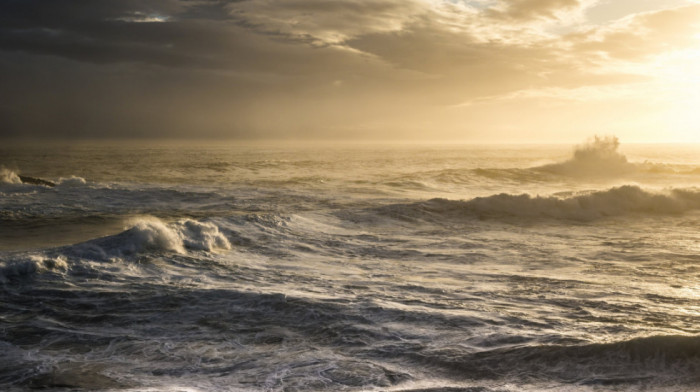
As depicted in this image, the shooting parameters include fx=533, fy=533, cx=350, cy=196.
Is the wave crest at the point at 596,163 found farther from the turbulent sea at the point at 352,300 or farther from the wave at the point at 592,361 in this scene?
the wave at the point at 592,361

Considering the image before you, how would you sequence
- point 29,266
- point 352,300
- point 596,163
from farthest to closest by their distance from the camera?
1. point 596,163
2. point 29,266
3. point 352,300

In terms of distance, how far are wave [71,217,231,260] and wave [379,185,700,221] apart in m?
7.94

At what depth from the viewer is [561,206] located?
2169cm

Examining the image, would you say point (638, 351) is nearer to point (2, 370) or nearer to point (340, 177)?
point (2, 370)

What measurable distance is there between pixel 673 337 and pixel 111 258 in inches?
405

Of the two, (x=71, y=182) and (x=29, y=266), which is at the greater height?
(x=71, y=182)

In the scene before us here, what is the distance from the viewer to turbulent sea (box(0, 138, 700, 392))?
586cm

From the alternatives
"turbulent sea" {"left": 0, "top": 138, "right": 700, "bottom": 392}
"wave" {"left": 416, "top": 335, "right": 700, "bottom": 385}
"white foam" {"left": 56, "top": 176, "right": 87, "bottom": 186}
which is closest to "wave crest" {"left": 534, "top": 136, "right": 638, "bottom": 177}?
"turbulent sea" {"left": 0, "top": 138, "right": 700, "bottom": 392}

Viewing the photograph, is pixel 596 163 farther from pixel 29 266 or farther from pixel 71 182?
pixel 29 266

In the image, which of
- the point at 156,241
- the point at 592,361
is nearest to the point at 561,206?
the point at 156,241

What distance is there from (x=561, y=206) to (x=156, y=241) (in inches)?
630

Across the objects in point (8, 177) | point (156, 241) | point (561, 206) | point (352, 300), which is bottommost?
point (352, 300)

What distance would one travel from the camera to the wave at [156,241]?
465 inches

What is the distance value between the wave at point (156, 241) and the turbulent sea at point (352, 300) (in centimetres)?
6
